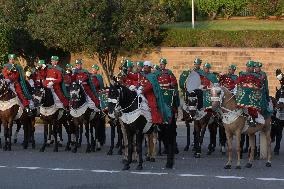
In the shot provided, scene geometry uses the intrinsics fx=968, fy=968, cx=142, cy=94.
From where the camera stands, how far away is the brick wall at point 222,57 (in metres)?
42.8

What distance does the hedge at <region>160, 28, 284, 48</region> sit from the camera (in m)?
44.6

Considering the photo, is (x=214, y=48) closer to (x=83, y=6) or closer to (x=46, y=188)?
(x=83, y=6)

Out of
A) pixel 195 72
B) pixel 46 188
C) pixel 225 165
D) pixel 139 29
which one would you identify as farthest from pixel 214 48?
pixel 46 188

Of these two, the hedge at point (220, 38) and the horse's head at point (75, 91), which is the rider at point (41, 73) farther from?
the hedge at point (220, 38)

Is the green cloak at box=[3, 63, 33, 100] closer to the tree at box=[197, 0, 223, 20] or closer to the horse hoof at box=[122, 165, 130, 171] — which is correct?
the horse hoof at box=[122, 165, 130, 171]

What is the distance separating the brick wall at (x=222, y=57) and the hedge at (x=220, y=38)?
44.0 inches

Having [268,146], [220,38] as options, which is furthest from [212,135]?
[220,38]

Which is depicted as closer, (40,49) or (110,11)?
(110,11)

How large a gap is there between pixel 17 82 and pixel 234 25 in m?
28.2

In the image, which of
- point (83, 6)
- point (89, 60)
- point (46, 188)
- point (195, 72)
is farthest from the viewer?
point (89, 60)

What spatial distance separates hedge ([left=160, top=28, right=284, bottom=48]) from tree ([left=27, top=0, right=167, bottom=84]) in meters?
1.17

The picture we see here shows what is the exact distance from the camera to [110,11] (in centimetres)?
4438

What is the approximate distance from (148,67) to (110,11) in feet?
78.1

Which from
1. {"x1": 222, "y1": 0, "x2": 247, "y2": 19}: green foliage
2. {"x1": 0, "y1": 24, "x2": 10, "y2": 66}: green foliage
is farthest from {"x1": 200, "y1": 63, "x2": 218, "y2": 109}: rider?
{"x1": 222, "y1": 0, "x2": 247, "y2": 19}: green foliage
